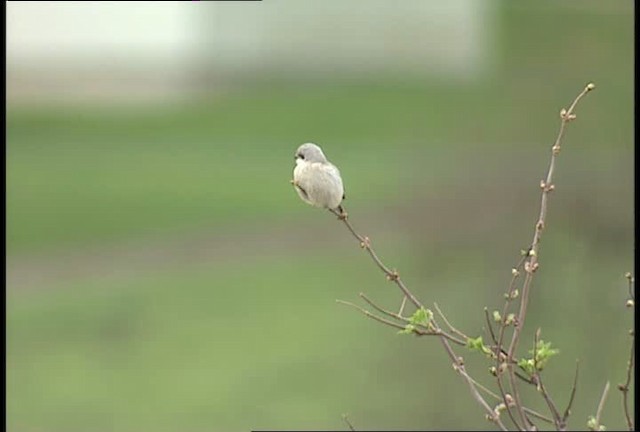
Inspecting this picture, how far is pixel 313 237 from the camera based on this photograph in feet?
4.17

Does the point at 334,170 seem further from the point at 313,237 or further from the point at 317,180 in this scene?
the point at 313,237

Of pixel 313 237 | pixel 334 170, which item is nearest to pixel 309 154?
pixel 334 170

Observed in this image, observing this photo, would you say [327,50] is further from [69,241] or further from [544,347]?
[69,241]

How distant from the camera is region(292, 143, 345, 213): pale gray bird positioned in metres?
0.41

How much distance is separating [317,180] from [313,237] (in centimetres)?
86

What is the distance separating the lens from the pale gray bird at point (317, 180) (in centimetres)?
41

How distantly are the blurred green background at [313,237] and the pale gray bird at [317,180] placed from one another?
4 centimetres

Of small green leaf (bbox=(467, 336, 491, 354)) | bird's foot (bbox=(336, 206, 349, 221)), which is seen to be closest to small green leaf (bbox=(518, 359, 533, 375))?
small green leaf (bbox=(467, 336, 491, 354))

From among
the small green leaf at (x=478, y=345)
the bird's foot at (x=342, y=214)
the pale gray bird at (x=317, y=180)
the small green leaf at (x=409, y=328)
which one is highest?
the pale gray bird at (x=317, y=180)

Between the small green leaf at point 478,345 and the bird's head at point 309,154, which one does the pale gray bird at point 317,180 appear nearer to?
the bird's head at point 309,154

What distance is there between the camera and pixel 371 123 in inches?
50.8

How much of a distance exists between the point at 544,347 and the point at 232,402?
0.76 meters

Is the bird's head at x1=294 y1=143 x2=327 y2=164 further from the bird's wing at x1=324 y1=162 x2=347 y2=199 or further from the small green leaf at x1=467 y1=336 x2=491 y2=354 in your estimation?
the small green leaf at x1=467 y1=336 x2=491 y2=354

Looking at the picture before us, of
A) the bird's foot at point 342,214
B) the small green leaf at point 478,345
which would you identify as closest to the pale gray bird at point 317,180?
the bird's foot at point 342,214
